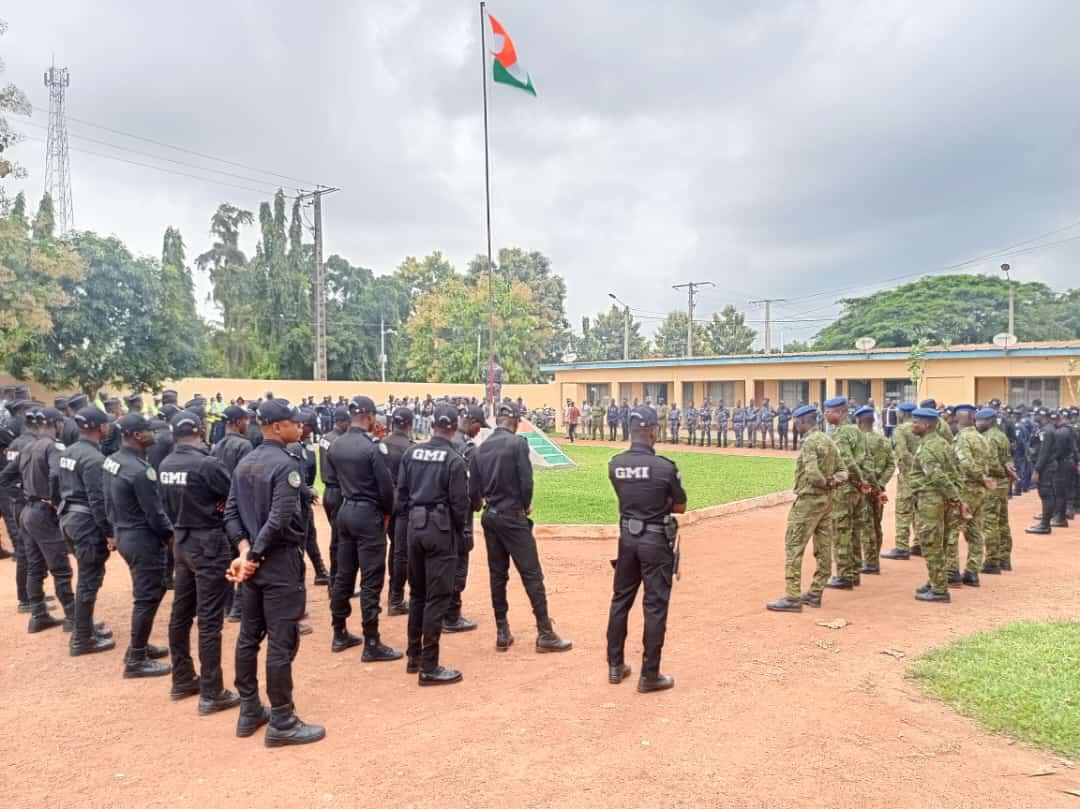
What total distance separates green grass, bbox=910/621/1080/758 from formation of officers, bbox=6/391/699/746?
2031mm

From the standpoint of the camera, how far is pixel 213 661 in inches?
196

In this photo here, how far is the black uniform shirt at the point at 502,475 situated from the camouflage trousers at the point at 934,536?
430 centimetres

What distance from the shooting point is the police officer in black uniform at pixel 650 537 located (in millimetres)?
5234

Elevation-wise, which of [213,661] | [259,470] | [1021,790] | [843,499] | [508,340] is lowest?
[1021,790]

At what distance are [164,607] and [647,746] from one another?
5.48 metres

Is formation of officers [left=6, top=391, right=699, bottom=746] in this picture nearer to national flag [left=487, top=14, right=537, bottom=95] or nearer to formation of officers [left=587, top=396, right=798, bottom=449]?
national flag [left=487, top=14, right=537, bottom=95]

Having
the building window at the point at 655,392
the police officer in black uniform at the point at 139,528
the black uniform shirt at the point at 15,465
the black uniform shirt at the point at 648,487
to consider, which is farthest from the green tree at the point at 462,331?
the black uniform shirt at the point at 648,487

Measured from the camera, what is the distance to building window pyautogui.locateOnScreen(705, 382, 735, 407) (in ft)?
109

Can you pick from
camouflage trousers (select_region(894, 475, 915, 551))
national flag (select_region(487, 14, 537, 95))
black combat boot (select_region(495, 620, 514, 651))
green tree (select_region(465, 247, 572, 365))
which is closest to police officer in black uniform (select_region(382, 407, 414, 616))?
black combat boot (select_region(495, 620, 514, 651))

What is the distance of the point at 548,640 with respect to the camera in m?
6.13

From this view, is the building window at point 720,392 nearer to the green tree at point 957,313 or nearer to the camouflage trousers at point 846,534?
the green tree at point 957,313

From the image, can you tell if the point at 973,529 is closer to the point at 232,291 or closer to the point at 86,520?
the point at 86,520

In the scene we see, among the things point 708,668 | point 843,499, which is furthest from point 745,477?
point 708,668

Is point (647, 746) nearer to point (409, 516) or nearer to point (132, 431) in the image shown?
point (409, 516)
